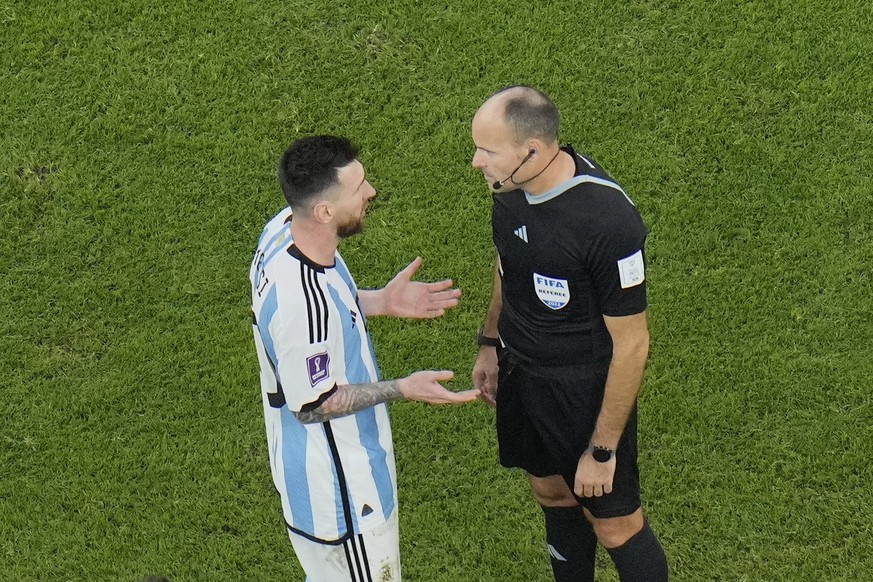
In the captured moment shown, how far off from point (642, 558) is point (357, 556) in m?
1.24

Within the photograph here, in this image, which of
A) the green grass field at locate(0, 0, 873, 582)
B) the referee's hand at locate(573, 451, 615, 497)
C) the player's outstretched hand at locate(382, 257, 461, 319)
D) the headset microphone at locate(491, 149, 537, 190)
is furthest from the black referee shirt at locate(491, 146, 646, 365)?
the green grass field at locate(0, 0, 873, 582)

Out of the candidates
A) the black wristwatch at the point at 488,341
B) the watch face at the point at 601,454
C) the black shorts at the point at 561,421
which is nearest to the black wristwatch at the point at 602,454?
the watch face at the point at 601,454

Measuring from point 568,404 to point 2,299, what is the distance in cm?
358

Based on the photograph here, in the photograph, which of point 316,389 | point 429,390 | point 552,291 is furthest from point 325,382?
point 552,291

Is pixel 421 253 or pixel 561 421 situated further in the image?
pixel 421 253

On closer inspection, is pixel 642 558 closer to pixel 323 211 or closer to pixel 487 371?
pixel 487 371

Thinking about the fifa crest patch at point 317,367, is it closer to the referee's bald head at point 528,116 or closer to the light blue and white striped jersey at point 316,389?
the light blue and white striped jersey at point 316,389

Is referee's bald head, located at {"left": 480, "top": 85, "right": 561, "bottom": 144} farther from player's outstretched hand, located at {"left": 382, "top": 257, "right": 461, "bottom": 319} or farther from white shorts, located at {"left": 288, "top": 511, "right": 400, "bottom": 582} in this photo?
white shorts, located at {"left": 288, "top": 511, "right": 400, "bottom": 582}

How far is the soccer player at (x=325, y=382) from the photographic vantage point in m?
3.82

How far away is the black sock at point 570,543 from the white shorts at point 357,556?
87cm

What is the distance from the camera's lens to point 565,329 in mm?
→ 4168

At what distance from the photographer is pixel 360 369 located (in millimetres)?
4059

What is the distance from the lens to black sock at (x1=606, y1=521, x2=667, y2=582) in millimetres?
4516

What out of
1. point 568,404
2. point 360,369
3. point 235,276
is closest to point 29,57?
point 235,276
